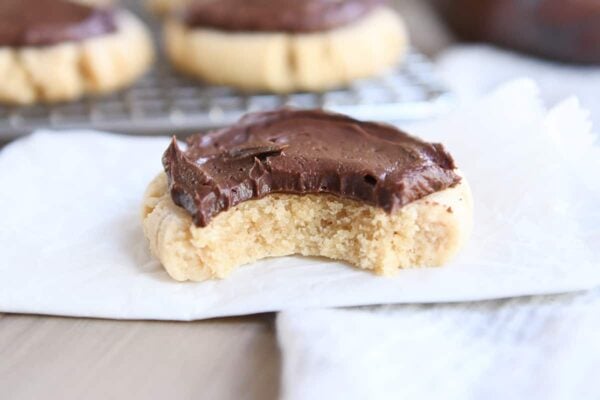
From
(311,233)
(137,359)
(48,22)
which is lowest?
(137,359)

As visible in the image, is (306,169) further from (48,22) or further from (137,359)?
(48,22)

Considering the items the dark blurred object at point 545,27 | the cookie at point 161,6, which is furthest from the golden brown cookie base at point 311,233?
the cookie at point 161,6

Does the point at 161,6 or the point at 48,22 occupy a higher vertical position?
the point at 48,22

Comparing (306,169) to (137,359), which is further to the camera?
(306,169)

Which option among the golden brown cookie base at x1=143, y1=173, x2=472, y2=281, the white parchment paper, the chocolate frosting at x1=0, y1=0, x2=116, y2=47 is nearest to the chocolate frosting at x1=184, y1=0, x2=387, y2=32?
the chocolate frosting at x1=0, y1=0, x2=116, y2=47

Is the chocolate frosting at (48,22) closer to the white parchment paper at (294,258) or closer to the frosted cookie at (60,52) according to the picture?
the frosted cookie at (60,52)

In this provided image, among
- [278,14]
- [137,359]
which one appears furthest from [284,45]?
[137,359]
